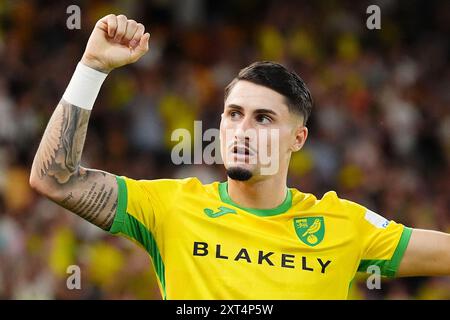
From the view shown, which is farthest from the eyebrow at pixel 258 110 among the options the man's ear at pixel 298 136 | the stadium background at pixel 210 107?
the stadium background at pixel 210 107

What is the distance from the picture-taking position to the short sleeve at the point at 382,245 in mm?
4602

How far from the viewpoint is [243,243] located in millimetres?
4387

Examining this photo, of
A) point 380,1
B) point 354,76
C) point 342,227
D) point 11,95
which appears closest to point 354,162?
point 354,76

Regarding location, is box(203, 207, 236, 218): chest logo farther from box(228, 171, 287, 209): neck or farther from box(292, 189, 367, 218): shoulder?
box(292, 189, 367, 218): shoulder

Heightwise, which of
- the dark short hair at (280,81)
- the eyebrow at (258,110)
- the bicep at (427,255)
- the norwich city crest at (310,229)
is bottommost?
the bicep at (427,255)

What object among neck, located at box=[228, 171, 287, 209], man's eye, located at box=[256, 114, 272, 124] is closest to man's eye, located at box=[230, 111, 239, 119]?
man's eye, located at box=[256, 114, 272, 124]

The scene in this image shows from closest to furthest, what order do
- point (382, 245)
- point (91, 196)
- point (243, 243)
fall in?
point (91, 196)
point (243, 243)
point (382, 245)

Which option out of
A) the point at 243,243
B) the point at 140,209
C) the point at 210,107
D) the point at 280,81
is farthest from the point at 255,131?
the point at 210,107

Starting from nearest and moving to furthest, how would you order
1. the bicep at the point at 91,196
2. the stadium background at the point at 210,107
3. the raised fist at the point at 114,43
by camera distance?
the raised fist at the point at 114,43, the bicep at the point at 91,196, the stadium background at the point at 210,107

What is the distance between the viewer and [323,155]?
11.4 meters

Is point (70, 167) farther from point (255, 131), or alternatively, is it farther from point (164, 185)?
point (255, 131)

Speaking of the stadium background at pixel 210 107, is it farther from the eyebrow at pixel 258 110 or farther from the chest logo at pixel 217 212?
the eyebrow at pixel 258 110

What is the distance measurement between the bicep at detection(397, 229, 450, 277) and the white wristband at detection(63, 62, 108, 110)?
1.66 m

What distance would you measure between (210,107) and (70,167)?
7179mm
